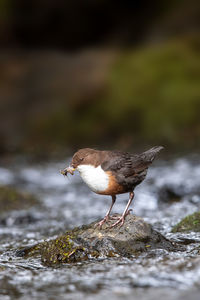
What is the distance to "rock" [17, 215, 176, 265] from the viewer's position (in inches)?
168

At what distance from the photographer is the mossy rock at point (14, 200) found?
26.5 ft

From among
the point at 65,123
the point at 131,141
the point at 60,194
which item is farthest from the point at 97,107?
the point at 60,194

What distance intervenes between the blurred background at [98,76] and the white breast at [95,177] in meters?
8.34

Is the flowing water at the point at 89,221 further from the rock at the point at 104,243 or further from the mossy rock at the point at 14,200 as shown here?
the mossy rock at the point at 14,200

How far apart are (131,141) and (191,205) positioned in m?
5.76

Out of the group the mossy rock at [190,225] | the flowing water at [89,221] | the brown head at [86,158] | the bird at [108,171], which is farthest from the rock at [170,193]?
the brown head at [86,158]

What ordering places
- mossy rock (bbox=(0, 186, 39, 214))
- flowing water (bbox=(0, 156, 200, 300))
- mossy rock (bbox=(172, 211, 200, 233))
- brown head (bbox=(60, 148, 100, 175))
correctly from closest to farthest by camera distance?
flowing water (bbox=(0, 156, 200, 300))
brown head (bbox=(60, 148, 100, 175))
mossy rock (bbox=(172, 211, 200, 233))
mossy rock (bbox=(0, 186, 39, 214))

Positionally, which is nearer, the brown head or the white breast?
the white breast

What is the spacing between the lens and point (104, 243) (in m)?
4.29

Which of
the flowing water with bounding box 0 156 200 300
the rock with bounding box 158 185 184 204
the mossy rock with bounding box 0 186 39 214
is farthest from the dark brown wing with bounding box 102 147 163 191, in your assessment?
the mossy rock with bounding box 0 186 39 214

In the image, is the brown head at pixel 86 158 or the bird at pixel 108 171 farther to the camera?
the brown head at pixel 86 158

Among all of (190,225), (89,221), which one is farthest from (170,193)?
(190,225)

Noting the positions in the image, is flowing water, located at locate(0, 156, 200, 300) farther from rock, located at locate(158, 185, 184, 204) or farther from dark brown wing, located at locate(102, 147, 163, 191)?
dark brown wing, located at locate(102, 147, 163, 191)

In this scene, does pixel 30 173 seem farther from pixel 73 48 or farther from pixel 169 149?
pixel 73 48
